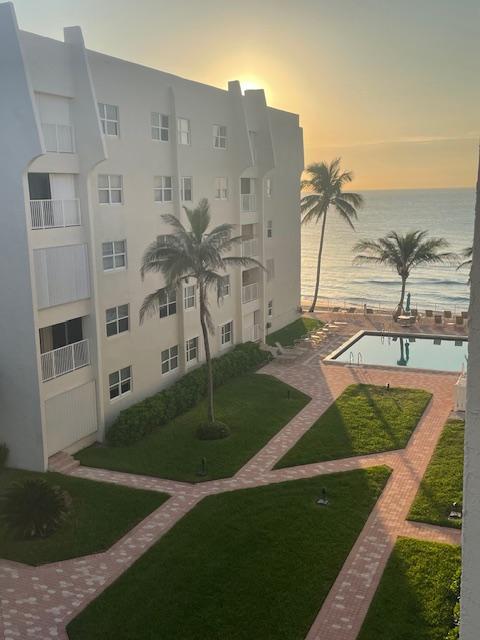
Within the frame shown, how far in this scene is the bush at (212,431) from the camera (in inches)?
880

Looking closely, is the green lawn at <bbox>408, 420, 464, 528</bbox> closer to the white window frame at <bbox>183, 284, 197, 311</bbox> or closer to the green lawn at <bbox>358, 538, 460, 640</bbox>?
the green lawn at <bbox>358, 538, 460, 640</bbox>

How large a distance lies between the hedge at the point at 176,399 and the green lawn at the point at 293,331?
186 inches

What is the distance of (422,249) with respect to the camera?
43531 millimetres

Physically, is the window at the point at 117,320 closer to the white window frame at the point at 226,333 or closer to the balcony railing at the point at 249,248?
the white window frame at the point at 226,333

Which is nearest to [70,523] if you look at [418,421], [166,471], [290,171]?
[166,471]

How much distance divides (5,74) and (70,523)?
38.8 feet

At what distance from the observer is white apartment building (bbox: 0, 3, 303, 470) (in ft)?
60.8

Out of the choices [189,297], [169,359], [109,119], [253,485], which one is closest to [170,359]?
[169,359]

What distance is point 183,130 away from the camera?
27.3 metres

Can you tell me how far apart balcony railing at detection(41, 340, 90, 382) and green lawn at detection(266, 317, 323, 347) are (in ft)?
53.2

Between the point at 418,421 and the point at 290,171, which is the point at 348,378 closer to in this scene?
the point at 418,421

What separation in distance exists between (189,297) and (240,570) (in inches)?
603

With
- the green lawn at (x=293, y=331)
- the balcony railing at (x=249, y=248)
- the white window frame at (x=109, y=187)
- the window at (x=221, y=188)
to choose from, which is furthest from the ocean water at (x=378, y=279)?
the white window frame at (x=109, y=187)

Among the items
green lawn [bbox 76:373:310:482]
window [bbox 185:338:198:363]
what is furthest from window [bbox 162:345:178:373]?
green lawn [bbox 76:373:310:482]
